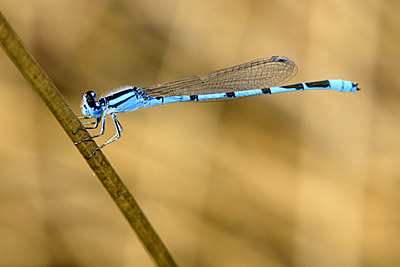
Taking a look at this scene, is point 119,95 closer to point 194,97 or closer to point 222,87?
point 194,97

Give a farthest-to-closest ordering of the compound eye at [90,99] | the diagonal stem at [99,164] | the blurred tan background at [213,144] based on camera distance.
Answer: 1. the blurred tan background at [213,144]
2. the compound eye at [90,99]
3. the diagonal stem at [99,164]

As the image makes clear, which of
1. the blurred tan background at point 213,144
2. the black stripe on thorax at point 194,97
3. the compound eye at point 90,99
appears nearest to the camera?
the compound eye at point 90,99

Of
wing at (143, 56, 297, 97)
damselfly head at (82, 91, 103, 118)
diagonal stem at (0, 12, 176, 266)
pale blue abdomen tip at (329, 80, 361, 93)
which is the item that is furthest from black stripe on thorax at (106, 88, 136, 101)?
pale blue abdomen tip at (329, 80, 361, 93)

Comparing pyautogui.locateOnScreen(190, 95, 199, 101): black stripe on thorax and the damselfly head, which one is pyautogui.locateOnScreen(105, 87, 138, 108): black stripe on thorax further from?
pyautogui.locateOnScreen(190, 95, 199, 101): black stripe on thorax

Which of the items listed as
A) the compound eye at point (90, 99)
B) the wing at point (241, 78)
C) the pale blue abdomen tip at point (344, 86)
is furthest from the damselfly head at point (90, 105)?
the pale blue abdomen tip at point (344, 86)

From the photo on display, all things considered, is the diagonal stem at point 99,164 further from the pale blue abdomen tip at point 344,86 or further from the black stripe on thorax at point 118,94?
the pale blue abdomen tip at point 344,86
